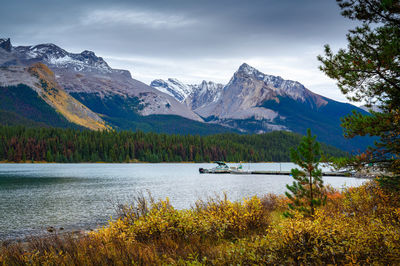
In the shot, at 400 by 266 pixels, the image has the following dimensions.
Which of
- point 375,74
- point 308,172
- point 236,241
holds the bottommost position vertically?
point 236,241

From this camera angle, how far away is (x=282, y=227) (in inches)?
457

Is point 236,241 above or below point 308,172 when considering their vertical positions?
below

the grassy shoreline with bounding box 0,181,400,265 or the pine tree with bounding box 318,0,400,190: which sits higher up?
the pine tree with bounding box 318,0,400,190

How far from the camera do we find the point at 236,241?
43.4 feet

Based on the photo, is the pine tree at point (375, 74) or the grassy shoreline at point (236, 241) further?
the pine tree at point (375, 74)

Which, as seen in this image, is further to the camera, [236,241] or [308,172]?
[308,172]

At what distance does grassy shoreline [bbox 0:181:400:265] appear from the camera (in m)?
10.2

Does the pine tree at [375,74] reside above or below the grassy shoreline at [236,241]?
above

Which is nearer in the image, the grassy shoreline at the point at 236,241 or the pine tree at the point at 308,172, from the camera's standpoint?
the grassy shoreline at the point at 236,241

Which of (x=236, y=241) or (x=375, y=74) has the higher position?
(x=375, y=74)

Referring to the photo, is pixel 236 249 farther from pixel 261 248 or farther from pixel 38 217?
pixel 38 217

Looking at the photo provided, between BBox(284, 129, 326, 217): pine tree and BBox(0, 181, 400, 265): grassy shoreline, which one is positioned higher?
BBox(284, 129, 326, 217): pine tree

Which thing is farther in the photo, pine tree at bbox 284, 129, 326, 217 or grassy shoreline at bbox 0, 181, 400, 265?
pine tree at bbox 284, 129, 326, 217

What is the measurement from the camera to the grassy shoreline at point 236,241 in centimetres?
1020
